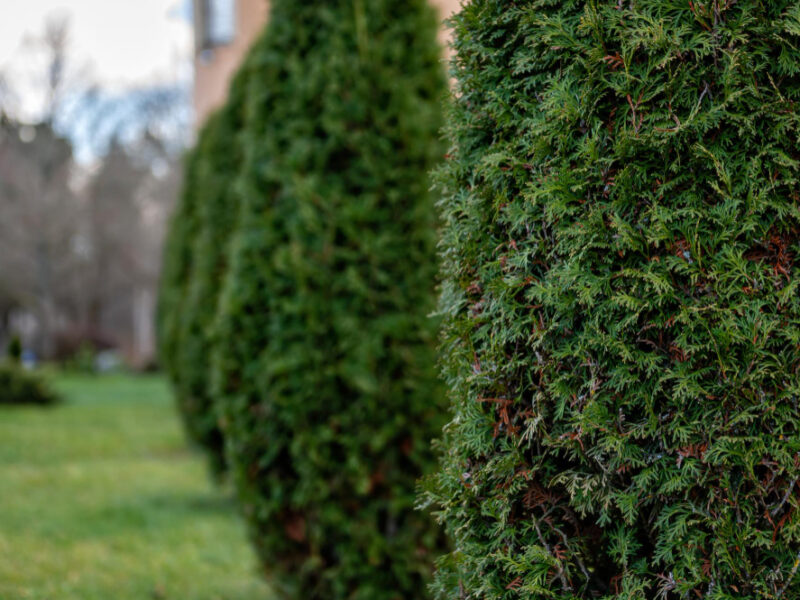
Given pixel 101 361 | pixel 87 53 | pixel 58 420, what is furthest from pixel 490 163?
pixel 101 361

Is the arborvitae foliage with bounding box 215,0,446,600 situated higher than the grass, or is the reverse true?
the arborvitae foliage with bounding box 215,0,446,600

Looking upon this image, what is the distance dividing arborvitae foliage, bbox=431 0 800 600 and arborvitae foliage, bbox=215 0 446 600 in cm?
202

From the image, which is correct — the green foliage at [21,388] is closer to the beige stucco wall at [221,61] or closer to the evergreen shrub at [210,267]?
the beige stucco wall at [221,61]

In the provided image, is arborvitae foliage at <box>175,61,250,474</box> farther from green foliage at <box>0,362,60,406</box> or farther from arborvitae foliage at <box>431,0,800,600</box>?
green foliage at <box>0,362,60,406</box>

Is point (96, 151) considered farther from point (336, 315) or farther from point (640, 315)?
point (640, 315)

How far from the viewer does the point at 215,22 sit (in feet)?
54.0

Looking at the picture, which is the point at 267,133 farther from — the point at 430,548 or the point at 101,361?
the point at 101,361

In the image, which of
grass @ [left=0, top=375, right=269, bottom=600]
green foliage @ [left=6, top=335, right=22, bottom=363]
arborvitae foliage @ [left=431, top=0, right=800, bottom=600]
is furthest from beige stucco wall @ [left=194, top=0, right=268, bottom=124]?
arborvitae foliage @ [left=431, top=0, right=800, bottom=600]

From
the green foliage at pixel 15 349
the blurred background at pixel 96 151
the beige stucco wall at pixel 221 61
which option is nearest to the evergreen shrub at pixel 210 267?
A: the beige stucco wall at pixel 221 61

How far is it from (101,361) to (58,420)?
16842mm

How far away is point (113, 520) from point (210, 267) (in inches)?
104

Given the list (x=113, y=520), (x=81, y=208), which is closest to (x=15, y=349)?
(x=113, y=520)

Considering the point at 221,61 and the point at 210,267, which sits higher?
the point at 221,61

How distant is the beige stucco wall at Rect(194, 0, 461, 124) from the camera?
1505cm
